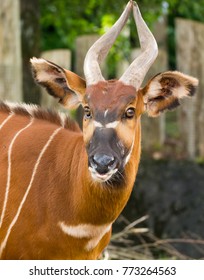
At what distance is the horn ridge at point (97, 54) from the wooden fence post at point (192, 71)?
178 inches

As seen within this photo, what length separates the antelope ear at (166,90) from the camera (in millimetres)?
5469

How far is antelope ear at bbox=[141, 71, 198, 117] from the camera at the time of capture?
547 cm

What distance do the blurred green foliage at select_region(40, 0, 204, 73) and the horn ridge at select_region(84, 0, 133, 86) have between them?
5.55 metres

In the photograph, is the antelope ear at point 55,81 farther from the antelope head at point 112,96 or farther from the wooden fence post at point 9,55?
the wooden fence post at point 9,55

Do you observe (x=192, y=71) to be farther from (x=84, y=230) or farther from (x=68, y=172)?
(x=84, y=230)

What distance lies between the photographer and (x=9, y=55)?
876cm

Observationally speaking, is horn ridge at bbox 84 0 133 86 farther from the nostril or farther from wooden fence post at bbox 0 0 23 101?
wooden fence post at bbox 0 0 23 101

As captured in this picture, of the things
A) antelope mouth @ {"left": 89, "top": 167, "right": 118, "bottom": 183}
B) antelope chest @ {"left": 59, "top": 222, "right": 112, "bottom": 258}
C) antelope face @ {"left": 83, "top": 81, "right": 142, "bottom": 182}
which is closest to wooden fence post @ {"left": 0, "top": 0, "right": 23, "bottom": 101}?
antelope chest @ {"left": 59, "top": 222, "right": 112, "bottom": 258}

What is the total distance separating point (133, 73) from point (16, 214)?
3.67 feet

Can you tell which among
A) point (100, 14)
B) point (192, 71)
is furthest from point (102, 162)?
point (100, 14)

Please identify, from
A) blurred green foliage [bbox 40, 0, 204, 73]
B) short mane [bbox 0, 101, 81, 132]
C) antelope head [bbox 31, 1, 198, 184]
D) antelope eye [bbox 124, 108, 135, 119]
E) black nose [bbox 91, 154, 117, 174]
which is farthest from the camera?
blurred green foliage [bbox 40, 0, 204, 73]

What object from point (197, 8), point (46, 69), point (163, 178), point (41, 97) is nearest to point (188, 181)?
point (163, 178)

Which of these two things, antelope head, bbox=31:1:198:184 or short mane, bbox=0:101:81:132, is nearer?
antelope head, bbox=31:1:198:184
